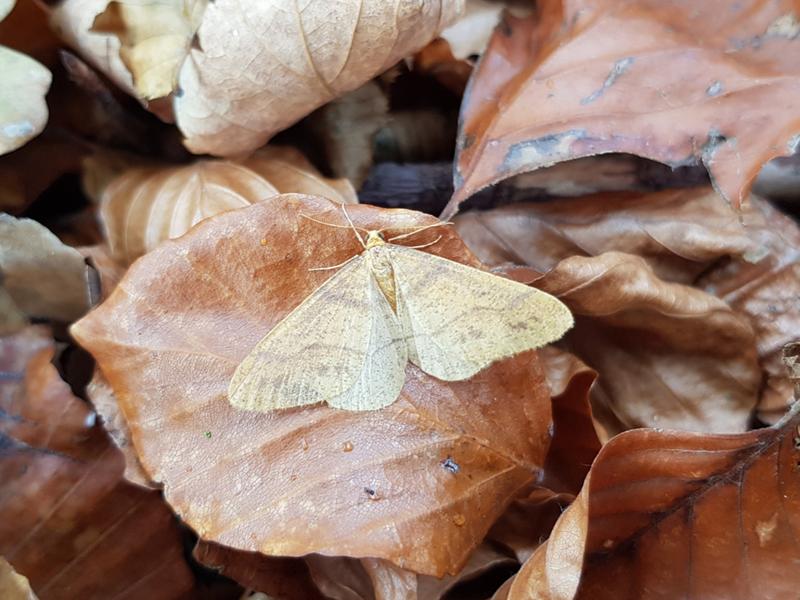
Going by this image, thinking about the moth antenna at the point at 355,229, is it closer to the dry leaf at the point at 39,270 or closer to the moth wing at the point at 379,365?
the moth wing at the point at 379,365

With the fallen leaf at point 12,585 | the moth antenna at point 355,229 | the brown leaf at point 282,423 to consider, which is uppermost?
the moth antenna at point 355,229

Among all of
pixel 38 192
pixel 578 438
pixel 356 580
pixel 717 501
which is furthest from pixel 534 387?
pixel 38 192

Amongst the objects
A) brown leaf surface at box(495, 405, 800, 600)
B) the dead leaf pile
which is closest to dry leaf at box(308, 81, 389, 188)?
the dead leaf pile

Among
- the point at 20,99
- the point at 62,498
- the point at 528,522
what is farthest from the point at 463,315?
the point at 20,99

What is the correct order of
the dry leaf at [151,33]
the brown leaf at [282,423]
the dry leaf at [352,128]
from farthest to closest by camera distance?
1. the dry leaf at [352,128]
2. the dry leaf at [151,33]
3. the brown leaf at [282,423]

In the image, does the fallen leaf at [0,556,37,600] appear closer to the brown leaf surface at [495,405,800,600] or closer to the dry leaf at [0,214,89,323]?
the dry leaf at [0,214,89,323]

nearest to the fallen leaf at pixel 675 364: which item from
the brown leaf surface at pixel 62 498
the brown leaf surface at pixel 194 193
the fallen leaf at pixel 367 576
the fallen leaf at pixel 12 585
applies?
the fallen leaf at pixel 367 576

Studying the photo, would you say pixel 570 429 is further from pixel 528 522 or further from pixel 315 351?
pixel 315 351

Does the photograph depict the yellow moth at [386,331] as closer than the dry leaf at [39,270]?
Yes

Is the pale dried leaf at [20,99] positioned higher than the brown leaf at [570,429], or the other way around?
the pale dried leaf at [20,99]
